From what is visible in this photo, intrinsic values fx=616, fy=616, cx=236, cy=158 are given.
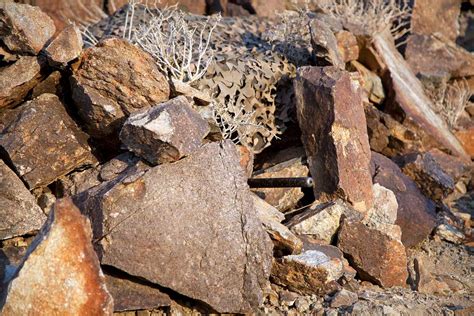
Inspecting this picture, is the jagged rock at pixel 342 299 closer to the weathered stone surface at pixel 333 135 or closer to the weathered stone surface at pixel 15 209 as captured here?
the weathered stone surface at pixel 333 135

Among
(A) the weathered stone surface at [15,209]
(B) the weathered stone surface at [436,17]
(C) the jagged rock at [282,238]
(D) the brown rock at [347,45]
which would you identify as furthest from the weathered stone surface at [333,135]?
(B) the weathered stone surface at [436,17]

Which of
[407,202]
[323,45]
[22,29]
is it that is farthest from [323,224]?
[22,29]

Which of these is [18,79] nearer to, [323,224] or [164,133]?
[164,133]

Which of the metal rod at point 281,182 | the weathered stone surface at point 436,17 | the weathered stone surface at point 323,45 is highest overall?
the weathered stone surface at point 323,45

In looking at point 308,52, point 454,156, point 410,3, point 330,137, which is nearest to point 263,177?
point 330,137

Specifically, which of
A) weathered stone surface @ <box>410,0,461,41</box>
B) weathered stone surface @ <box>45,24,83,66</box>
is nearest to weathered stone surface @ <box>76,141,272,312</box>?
weathered stone surface @ <box>45,24,83,66</box>

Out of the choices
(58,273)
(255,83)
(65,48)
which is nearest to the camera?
(58,273)
